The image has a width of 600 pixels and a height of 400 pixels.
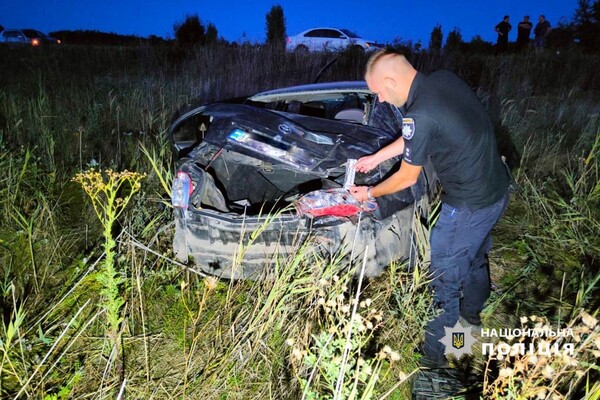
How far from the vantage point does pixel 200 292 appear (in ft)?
9.04

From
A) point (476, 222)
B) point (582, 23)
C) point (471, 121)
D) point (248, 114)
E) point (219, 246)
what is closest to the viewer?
point (471, 121)

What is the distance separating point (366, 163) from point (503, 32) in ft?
43.9

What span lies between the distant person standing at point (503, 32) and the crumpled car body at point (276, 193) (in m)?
11.9

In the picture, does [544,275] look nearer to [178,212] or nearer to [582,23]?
[178,212]

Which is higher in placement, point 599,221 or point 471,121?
point 471,121

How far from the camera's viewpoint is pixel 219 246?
260 centimetres

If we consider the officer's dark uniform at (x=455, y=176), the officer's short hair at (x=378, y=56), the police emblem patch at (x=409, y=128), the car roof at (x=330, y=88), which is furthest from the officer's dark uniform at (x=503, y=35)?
the police emblem patch at (x=409, y=128)

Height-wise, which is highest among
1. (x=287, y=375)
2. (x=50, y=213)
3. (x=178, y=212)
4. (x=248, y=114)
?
(x=248, y=114)

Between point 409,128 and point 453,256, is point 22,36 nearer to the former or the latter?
point 409,128

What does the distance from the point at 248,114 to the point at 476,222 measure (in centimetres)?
166

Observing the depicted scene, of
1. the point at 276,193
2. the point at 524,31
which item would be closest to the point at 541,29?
the point at 524,31

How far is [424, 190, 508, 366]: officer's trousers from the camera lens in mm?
2227

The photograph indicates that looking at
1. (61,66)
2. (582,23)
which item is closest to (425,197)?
(61,66)

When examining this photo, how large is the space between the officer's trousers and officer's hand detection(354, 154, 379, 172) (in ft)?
1.91
